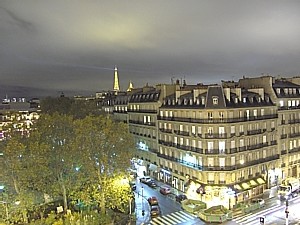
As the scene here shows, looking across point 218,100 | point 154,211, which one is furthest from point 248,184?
point 154,211

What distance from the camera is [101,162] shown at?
35344 millimetres

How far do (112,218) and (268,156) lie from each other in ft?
82.9

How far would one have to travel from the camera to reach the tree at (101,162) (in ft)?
114

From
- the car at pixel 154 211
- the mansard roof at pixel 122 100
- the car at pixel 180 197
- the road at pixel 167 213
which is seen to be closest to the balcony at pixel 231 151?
the car at pixel 180 197

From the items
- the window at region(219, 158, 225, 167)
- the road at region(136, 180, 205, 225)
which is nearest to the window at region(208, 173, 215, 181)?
the window at region(219, 158, 225, 167)

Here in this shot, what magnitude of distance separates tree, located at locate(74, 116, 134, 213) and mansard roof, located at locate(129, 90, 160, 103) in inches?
772

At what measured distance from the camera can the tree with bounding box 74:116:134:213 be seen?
3488 cm

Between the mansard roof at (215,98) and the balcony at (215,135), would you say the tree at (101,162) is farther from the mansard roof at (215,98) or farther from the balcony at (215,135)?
the mansard roof at (215,98)

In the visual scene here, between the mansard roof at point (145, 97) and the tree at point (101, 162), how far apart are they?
19.6 m

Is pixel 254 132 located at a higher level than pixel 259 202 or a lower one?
higher

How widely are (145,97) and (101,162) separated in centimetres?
2531

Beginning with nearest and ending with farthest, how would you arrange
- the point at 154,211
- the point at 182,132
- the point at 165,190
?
the point at 154,211, the point at 165,190, the point at 182,132

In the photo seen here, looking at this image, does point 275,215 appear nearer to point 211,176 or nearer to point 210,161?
point 211,176

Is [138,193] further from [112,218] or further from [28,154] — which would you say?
[28,154]
